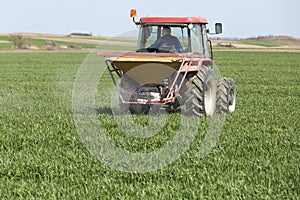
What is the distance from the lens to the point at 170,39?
1081cm

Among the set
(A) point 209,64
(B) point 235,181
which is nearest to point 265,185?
(B) point 235,181

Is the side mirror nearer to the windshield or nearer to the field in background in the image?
the windshield

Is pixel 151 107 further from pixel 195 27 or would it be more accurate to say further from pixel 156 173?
pixel 156 173

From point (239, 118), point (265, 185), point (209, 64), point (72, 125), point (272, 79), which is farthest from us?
point (272, 79)

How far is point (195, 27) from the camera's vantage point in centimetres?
1123

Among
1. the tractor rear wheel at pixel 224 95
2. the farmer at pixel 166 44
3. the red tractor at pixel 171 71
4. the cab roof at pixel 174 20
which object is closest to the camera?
the red tractor at pixel 171 71

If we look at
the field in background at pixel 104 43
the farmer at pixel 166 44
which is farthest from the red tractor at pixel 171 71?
the field in background at pixel 104 43

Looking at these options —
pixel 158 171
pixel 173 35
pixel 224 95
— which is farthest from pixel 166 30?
pixel 158 171

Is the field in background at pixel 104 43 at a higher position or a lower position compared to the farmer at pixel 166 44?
lower

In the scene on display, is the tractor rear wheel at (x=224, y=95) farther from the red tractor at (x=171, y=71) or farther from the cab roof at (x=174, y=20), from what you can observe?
the cab roof at (x=174, y=20)

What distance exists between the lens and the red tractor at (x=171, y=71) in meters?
9.93

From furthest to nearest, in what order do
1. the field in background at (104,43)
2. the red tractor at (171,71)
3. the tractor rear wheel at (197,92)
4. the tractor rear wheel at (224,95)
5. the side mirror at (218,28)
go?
1. the side mirror at (218,28)
2. the tractor rear wheel at (224,95)
3. the field in background at (104,43)
4. the tractor rear wheel at (197,92)
5. the red tractor at (171,71)

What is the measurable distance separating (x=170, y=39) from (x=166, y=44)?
14cm

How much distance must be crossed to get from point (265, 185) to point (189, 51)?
528 centimetres
